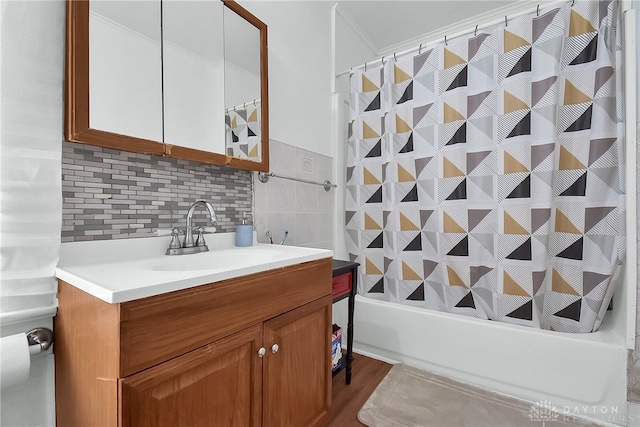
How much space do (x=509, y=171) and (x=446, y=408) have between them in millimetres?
1207

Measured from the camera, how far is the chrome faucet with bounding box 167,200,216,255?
104 centimetres

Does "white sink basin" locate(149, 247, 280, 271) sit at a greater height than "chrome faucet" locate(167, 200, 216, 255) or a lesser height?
lesser

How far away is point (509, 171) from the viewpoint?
4.73ft

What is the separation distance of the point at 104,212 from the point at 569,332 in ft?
6.82

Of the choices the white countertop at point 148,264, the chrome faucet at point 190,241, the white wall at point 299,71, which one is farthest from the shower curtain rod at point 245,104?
the white countertop at point 148,264

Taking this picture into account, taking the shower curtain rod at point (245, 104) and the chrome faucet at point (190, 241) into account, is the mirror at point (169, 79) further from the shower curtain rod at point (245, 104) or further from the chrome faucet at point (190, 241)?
the chrome faucet at point (190, 241)

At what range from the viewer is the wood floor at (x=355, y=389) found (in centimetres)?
127

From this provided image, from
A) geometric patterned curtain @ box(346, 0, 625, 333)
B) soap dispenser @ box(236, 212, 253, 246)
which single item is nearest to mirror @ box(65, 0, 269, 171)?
soap dispenser @ box(236, 212, 253, 246)

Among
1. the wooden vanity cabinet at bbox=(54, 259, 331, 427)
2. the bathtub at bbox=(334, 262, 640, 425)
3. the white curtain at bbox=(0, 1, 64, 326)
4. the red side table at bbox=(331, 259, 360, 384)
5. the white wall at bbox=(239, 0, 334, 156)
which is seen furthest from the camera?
the white wall at bbox=(239, 0, 334, 156)

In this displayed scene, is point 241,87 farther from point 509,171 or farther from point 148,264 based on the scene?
point 509,171

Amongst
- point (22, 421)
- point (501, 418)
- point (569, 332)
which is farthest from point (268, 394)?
point (569, 332)

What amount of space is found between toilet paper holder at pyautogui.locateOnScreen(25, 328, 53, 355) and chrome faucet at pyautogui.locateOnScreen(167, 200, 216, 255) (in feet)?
1.23

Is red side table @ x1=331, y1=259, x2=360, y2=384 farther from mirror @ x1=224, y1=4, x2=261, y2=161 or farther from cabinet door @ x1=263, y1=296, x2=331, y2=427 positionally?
mirror @ x1=224, y1=4, x2=261, y2=161

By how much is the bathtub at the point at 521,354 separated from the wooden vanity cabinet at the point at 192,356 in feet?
2.72
